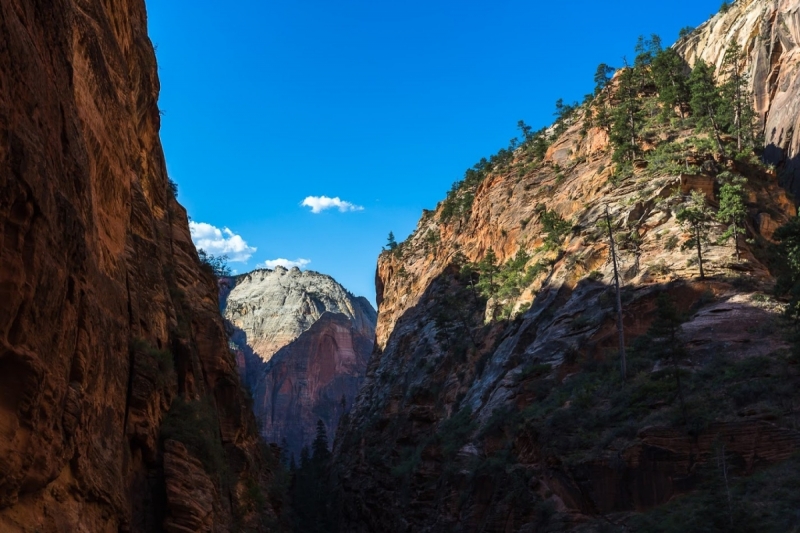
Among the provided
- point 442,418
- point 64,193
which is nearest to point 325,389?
point 442,418

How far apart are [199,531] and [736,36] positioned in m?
62.1

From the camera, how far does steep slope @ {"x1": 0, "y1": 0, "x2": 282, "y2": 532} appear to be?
1057 cm

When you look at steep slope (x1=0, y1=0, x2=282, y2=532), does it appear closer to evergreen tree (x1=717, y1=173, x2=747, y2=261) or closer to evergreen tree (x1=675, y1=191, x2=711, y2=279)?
evergreen tree (x1=675, y1=191, x2=711, y2=279)

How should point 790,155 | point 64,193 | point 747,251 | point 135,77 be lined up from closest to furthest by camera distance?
point 64,193
point 135,77
point 747,251
point 790,155

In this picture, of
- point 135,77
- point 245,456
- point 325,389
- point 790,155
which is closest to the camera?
point 135,77

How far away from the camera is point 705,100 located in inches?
1983

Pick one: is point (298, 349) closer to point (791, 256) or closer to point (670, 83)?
point (670, 83)

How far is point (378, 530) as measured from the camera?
46531 millimetres

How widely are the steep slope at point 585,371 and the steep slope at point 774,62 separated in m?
1.89

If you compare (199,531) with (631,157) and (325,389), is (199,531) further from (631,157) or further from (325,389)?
(325,389)

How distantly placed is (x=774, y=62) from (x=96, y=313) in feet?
180

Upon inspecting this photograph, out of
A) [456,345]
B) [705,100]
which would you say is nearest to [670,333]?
[456,345]

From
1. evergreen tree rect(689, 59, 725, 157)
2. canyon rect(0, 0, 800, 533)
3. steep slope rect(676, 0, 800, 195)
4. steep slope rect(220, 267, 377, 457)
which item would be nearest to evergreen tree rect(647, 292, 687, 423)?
canyon rect(0, 0, 800, 533)

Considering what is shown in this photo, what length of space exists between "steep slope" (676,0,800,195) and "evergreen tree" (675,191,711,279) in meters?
8.49
